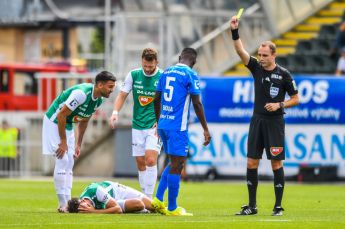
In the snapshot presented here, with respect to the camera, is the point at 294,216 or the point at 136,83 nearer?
the point at 294,216

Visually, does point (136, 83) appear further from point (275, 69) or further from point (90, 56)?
point (90, 56)

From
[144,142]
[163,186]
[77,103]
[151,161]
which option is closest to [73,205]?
[163,186]

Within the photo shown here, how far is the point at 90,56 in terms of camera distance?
52.2 meters

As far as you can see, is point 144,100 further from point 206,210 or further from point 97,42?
point 97,42

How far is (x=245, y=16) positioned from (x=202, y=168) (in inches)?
304

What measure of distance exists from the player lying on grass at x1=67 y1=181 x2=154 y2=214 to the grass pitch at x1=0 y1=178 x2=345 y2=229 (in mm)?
333

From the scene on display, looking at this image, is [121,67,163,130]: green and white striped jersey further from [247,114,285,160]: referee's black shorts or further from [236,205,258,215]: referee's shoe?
[236,205,258,215]: referee's shoe

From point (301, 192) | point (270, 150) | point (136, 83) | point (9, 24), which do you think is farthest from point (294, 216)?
point (9, 24)

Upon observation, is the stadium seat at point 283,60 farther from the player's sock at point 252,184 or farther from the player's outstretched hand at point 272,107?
the player's outstretched hand at point 272,107

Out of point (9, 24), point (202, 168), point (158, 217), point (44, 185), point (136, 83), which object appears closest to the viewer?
point (158, 217)

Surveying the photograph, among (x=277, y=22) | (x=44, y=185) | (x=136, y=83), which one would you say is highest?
(x=277, y=22)

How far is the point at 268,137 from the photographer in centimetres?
1562

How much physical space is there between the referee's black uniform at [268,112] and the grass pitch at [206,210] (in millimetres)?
897

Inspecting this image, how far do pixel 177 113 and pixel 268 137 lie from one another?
50.7 inches
